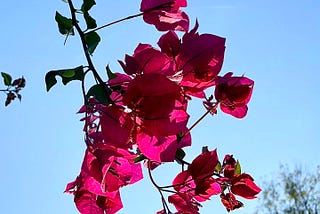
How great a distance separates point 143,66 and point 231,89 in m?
0.10

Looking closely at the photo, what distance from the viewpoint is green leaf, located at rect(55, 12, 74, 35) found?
0.56 meters

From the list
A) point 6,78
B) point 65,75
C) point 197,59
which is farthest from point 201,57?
point 6,78

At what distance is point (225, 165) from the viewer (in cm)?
58

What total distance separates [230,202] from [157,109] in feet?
0.69

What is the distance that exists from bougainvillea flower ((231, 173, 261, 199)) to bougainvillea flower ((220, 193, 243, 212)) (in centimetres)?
1

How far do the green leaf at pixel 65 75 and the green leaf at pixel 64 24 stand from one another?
13cm

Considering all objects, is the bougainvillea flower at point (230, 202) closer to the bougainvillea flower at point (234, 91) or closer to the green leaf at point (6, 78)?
the bougainvillea flower at point (234, 91)

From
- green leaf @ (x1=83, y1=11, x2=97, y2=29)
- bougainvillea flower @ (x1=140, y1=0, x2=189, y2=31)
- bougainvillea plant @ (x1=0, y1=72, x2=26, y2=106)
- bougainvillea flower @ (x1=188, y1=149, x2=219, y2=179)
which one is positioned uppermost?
bougainvillea plant @ (x1=0, y1=72, x2=26, y2=106)

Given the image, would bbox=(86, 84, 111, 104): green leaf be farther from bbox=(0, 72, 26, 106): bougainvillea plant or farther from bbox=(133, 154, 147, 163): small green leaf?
bbox=(0, 72, 26, 106): bougainvillea plant

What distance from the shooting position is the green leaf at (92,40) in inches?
21.1

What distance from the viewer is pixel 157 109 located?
39cm

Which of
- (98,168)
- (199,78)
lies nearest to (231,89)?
(199,78)

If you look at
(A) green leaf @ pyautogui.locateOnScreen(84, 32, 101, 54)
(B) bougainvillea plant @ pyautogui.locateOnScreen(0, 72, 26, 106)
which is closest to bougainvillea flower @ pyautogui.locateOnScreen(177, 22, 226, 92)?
(A) green leaf @ pyautogui.locateOnScreen(84, 32, 101, 54)

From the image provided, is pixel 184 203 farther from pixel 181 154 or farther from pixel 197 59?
pixel 197 59
